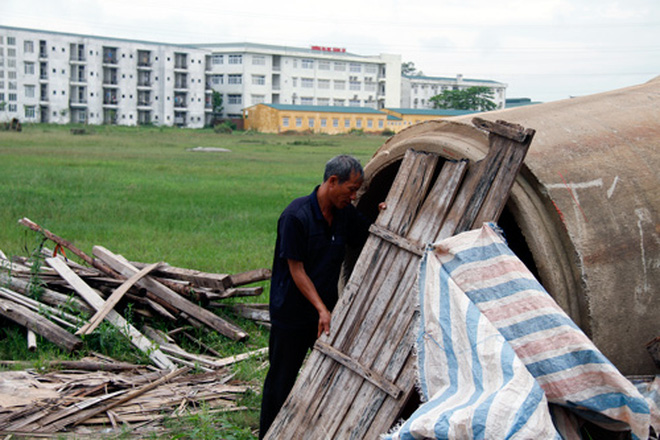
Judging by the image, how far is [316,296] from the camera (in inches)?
193

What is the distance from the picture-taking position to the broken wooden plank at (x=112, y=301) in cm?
714

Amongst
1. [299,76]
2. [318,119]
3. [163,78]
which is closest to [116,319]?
[318,119]

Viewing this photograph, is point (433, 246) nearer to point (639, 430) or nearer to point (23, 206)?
point (639, 430)

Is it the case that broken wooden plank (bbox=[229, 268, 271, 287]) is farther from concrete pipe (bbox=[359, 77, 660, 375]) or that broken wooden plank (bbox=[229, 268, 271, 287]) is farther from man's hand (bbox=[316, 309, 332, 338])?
concrete pipe (bbox=[359, 77, 660, 375])

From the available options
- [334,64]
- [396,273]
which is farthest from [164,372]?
[334,64]

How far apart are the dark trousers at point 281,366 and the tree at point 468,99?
9474 cm

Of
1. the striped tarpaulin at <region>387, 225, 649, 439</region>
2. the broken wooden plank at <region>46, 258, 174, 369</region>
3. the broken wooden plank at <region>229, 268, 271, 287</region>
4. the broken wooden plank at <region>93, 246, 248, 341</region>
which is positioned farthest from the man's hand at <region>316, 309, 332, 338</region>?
the broken wooden plank at <region>229, 268, 271, 287</region>

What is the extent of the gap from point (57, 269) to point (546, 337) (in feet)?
18.1

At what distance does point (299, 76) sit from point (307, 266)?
95.8 metres

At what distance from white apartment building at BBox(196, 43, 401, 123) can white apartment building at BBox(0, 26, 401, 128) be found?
12 centimetres

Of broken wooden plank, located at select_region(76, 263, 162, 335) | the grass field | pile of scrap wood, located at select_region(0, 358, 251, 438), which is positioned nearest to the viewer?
pile of scrap wood, located at select_region(0, 358, 251, 438)

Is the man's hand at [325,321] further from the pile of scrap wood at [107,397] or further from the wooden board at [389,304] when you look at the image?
the pile of scrap wood at [107,397]

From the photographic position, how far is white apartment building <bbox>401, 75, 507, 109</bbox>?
11038 centimetres

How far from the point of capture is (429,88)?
114 metres
